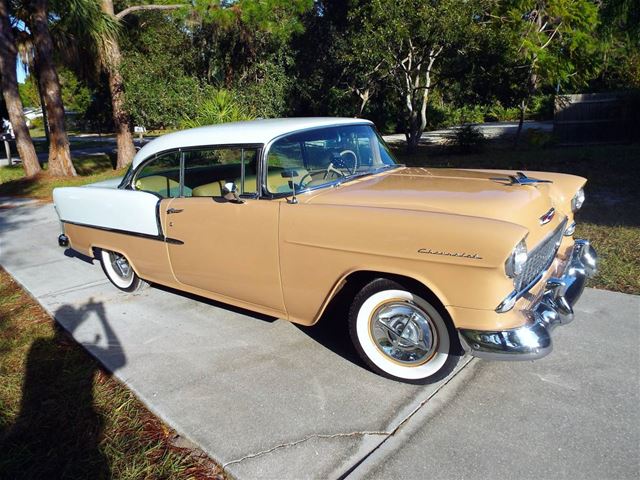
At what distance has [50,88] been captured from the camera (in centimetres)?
1260

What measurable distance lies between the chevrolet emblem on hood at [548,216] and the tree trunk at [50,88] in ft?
43.2

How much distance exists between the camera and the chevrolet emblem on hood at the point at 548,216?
2908 millimetres

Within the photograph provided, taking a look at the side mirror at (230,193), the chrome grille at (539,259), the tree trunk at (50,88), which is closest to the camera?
the chrome grille at (539,259)

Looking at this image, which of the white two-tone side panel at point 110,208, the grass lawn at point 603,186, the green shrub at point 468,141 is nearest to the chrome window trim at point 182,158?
the white two-tone side panel at point 110,208

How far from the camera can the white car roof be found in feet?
11.3

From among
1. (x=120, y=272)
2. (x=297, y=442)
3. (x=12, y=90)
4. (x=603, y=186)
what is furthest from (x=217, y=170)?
(x=12, y=90)

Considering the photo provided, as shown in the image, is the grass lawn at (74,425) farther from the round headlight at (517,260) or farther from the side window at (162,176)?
the round headlight at (517,260)

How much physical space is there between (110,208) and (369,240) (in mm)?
2692

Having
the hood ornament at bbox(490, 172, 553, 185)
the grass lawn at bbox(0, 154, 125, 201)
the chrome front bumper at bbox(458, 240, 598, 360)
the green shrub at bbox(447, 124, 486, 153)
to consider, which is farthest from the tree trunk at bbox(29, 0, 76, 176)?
the chrome front bumper at bbox(458, 240, 598, 360)

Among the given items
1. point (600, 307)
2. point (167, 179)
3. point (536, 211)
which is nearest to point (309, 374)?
point (536, 211)

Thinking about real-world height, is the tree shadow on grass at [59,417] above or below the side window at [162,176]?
below

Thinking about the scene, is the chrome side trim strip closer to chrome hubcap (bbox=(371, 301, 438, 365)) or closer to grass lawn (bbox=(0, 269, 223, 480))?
grass lawn (bbox=(0, 269, 223, 480))

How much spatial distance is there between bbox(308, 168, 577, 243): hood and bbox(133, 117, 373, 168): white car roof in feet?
1.83

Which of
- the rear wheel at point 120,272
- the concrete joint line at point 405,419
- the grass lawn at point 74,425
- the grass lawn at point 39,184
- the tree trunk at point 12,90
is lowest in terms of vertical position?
the concrete joint line at point 405,419
